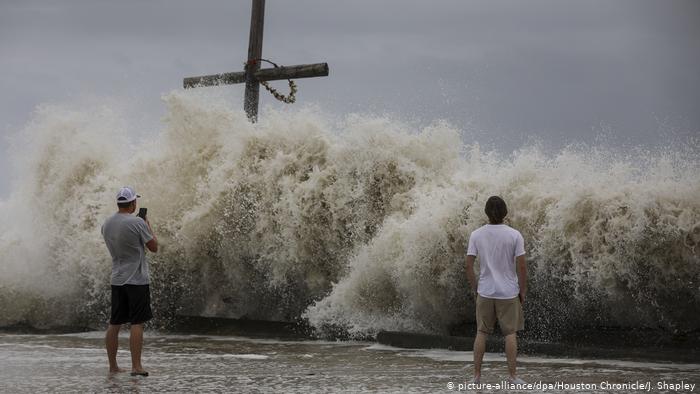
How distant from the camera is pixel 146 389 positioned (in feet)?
A: 25.2

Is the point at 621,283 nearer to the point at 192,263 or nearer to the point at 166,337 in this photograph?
the point at 166,337

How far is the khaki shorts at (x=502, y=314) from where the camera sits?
739 cm

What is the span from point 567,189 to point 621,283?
56.5 inches

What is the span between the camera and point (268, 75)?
18.4 meters

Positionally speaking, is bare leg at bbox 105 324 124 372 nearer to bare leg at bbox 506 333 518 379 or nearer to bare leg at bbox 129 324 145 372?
bare leg at bbox 129 324 145 372

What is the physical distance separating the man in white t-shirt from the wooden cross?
1046 centimetres

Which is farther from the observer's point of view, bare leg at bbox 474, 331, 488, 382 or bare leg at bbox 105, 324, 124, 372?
bare leg at bbox 105, 324, 124, 372

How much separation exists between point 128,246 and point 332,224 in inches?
247

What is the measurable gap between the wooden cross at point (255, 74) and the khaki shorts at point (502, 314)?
1061 cm

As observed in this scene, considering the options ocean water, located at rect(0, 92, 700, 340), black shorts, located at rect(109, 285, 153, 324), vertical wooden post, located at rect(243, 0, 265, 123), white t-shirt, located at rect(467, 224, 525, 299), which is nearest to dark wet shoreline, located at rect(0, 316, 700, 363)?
ocean water, located at rect(0, 92, 700, 340)

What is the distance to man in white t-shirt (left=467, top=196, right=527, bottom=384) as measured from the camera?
7.41 meters

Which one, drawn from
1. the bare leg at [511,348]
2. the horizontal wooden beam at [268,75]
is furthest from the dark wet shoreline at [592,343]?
the horizontal wooden beam at [268,75]

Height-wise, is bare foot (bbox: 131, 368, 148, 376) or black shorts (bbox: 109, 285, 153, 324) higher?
black shorts (bbox: 109, 285, 153, 324)

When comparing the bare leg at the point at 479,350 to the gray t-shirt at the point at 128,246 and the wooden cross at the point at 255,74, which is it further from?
the wooden cross at the point at 255,74
